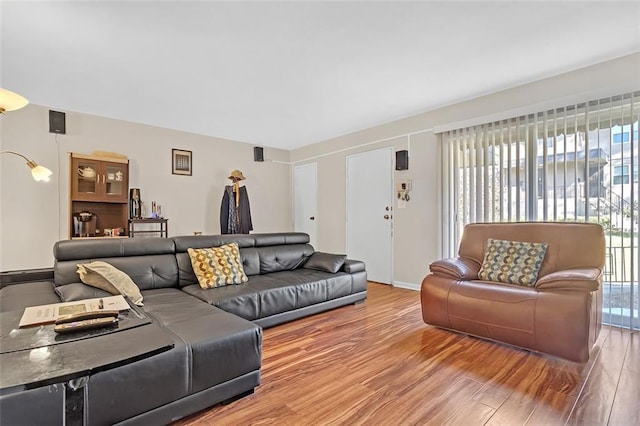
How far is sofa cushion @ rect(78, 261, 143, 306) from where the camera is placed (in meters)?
2.19

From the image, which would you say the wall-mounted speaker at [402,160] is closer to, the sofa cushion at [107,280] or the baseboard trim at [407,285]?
the baseboard trim at [407,285]

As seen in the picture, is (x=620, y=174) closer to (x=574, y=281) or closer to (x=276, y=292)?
(x=574, y=281)

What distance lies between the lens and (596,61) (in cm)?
284

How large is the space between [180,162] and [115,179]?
1.02 meters

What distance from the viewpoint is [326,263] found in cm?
353

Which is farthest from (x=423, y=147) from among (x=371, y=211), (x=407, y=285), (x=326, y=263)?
(x=326, y=263)

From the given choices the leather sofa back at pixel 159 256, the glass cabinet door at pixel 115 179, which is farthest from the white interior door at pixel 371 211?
the glass cabinet door at pixel 115 179

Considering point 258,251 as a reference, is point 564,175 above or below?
above

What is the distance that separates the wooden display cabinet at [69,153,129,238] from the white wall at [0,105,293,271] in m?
0.23

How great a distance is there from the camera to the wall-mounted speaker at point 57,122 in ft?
12.7

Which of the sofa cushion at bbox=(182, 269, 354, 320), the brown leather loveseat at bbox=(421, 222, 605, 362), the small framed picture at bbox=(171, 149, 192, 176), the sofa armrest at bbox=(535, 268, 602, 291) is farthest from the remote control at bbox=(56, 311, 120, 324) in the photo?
the small framed picture at bbox=(171, 149, 192, 176)

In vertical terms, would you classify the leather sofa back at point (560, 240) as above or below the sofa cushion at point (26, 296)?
above

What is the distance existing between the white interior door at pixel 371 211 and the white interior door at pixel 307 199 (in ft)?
2.93

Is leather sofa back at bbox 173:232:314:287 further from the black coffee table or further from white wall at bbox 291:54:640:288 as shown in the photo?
the black coffee table
